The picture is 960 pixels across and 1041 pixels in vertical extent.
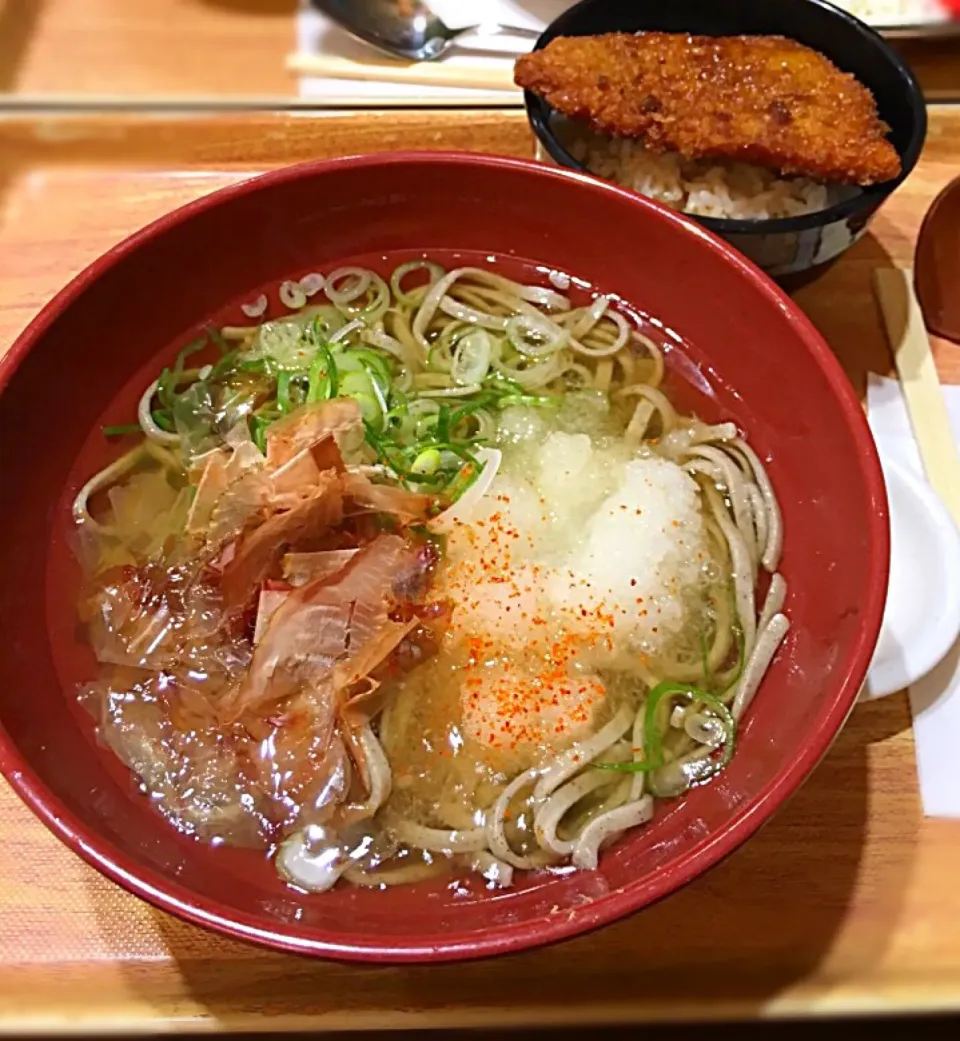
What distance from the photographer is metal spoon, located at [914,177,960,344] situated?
5.60 feet

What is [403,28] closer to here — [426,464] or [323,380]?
[323,380]

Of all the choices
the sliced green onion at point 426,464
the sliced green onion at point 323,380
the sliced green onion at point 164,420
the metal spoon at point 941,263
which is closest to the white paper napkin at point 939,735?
the metal spoon at point 941,263

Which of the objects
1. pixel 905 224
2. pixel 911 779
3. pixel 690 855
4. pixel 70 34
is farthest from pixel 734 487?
pixel 70 34

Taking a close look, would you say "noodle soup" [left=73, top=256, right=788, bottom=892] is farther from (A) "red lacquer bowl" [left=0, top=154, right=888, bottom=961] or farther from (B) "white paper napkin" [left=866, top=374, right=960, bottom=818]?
(B) "white paper napkin" [left=866, top=374, right=960, bottom=818]

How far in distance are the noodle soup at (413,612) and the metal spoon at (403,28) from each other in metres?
0.90

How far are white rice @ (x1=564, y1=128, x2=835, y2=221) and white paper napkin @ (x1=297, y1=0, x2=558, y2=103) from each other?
1.31 ft

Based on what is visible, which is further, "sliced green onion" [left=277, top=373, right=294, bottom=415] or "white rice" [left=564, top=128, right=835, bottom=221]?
"white rice" [left=564, top=128, right=835, bottom=221]

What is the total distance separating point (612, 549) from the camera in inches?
51.5

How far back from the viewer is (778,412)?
141 centimetres

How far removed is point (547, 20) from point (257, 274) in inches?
38.4

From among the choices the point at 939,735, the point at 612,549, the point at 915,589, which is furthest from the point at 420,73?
the point at 939,735

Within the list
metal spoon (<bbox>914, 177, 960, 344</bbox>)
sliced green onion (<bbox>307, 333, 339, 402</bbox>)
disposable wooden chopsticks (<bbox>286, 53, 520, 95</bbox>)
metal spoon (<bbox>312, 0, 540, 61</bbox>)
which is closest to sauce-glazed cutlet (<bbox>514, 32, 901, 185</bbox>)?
metal spoon (<bbox>914, 177, 960, 344</bbox>)

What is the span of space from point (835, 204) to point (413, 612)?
1.01 metres

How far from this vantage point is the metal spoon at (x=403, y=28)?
2051 mm
